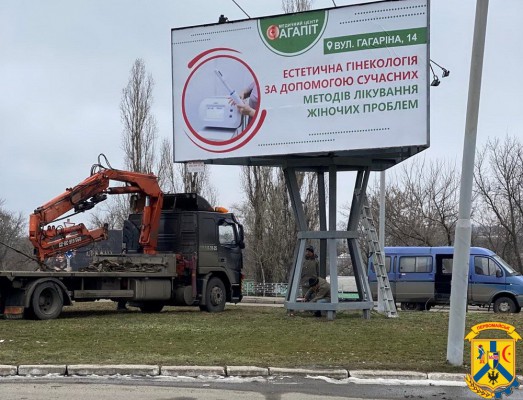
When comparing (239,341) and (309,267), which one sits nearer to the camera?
(239,341)

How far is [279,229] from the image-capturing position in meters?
42.1

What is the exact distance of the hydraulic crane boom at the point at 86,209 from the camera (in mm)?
18188

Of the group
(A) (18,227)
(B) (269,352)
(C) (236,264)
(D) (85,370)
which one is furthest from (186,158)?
(A) (18,227)

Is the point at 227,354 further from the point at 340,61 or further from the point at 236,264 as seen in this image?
the point at 236,264

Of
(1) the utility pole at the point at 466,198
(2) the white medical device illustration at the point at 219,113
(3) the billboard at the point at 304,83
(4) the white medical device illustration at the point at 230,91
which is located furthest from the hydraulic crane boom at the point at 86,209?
(1) the utility pole at the point at 466,198

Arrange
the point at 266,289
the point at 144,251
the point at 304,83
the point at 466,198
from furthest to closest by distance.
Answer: the point at 266,289 → the point at 144,251 → the point at 304,83 → the point at 466,198

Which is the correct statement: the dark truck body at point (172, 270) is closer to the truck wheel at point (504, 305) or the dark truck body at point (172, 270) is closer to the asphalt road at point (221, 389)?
the asphalt road at point (221, 389)

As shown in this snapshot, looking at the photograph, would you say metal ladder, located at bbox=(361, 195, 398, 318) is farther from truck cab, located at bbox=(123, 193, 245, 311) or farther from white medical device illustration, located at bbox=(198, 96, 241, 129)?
truck cab, located at bbox=(123, 193, 245, 311)

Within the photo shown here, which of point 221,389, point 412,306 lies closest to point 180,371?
point 221,389

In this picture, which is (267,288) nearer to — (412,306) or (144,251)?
(412,306)

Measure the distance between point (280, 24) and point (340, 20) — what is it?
1.40m

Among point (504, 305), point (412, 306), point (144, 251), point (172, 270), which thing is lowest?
point (412, 306)

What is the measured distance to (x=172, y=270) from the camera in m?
19.5

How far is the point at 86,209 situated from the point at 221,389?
10987 millimetres
